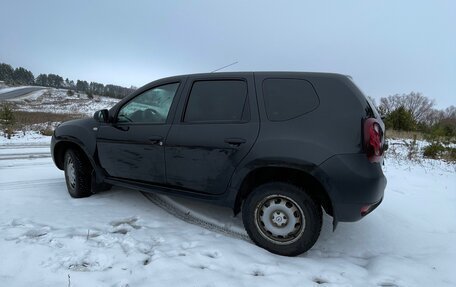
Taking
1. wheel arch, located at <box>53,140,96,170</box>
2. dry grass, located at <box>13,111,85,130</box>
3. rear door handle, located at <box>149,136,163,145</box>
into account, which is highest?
rear door handle, located at <box>149,136,163,145</box>

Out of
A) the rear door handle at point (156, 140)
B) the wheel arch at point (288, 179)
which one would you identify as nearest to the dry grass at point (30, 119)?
the rear door handle at point (156, 140)

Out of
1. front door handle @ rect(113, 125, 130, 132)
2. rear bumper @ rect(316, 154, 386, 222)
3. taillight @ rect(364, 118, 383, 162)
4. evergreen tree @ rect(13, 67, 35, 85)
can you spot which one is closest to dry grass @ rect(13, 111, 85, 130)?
front door handle @ rect(113, 125, 130, 132)

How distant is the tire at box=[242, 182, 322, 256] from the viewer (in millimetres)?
2783

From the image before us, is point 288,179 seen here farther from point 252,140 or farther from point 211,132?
point 211,132

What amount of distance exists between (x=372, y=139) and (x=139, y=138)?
257 cm

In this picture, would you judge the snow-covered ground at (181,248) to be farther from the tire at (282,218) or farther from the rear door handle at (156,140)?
the rear door handle at (156,140)

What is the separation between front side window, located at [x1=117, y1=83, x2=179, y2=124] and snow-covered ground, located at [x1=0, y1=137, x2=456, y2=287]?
1.21m

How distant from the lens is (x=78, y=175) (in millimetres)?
4262

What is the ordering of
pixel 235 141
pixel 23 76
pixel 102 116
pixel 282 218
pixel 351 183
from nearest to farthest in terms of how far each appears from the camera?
pixel 351 183, pixel 282 218, pixel 235 141, pixel 102 116, pixel 23 76

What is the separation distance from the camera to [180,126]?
339 cm

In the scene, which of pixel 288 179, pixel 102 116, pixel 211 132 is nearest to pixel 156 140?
pixel 211 132

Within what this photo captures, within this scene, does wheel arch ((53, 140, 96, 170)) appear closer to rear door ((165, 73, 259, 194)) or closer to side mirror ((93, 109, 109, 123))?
side mirror ((93, 109, 109, 123))

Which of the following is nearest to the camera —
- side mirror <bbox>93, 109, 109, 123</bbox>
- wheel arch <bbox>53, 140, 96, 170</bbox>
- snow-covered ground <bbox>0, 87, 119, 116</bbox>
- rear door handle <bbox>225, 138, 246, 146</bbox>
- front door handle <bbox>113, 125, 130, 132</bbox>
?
rear door handle <bbox>225, 138, 246, 146</bbox>

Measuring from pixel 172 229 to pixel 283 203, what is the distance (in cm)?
133
